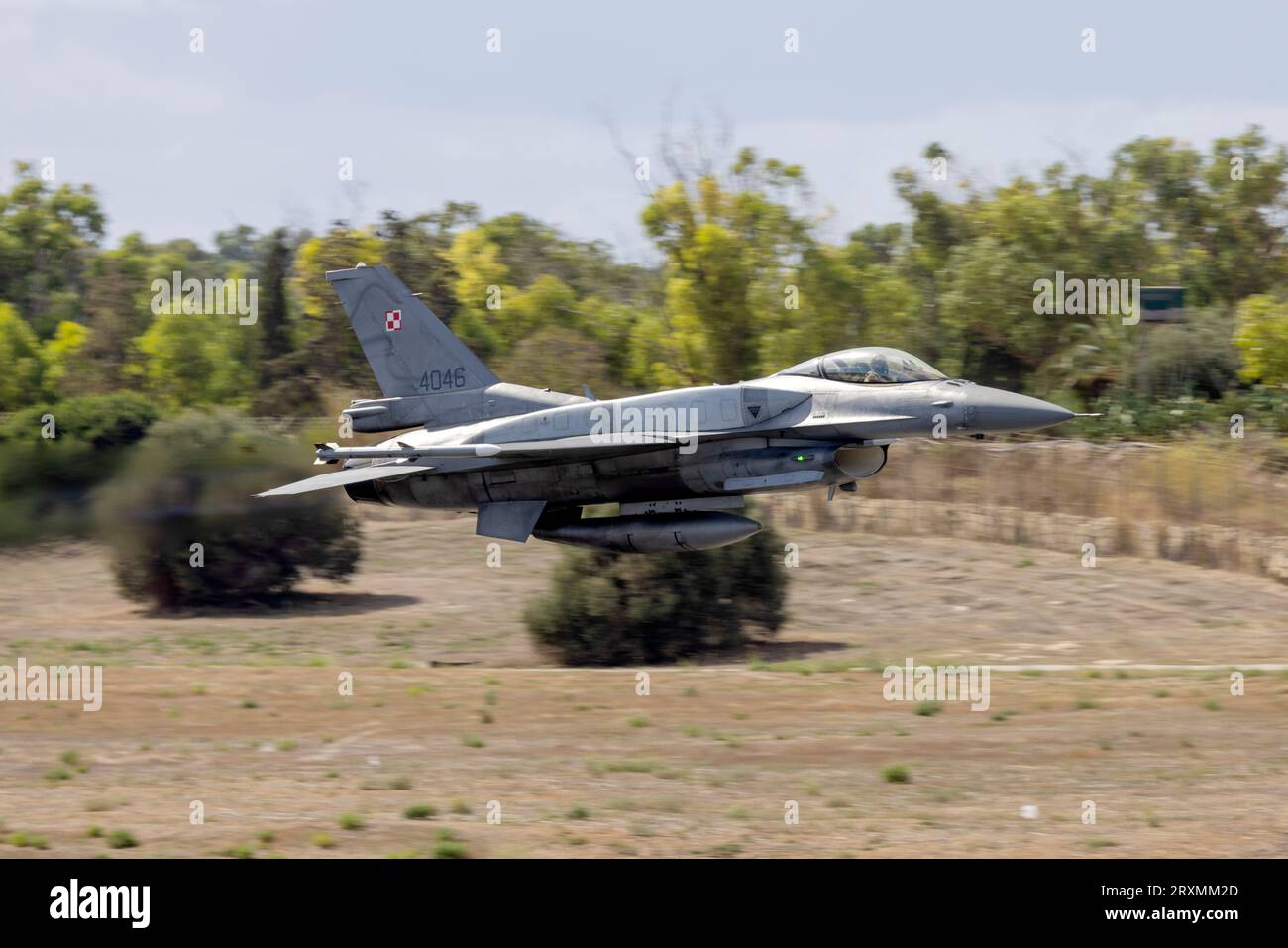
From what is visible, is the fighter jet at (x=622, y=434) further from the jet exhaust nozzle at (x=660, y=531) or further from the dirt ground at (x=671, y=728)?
the dirt ground at (x=671, y=728)

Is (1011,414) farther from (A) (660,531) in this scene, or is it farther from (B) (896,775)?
(A) (660,531)

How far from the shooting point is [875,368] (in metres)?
22.1

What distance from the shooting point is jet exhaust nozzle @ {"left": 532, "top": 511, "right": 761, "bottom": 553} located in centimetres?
2281

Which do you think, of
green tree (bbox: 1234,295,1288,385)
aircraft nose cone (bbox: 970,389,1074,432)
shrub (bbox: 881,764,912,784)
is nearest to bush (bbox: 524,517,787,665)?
aircraft nose cone (bbox: 970,389,1074,432)

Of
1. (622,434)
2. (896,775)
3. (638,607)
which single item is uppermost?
(622,434)

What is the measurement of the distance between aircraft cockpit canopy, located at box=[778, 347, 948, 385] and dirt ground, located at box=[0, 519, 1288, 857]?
5284 mm

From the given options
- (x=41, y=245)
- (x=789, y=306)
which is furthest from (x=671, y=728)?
(x=41, y=245)

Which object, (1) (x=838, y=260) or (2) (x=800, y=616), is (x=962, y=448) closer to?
(2) (x=800, y=616)

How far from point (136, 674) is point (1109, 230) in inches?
1873

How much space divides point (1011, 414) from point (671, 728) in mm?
6863

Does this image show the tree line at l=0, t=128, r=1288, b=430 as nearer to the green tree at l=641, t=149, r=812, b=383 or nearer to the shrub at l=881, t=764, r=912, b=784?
the green tree at l=641, t=149, r=812, b=383

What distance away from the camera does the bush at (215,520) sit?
32.3 m

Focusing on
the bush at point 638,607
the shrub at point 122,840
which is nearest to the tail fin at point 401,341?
the bush at point 638,607
